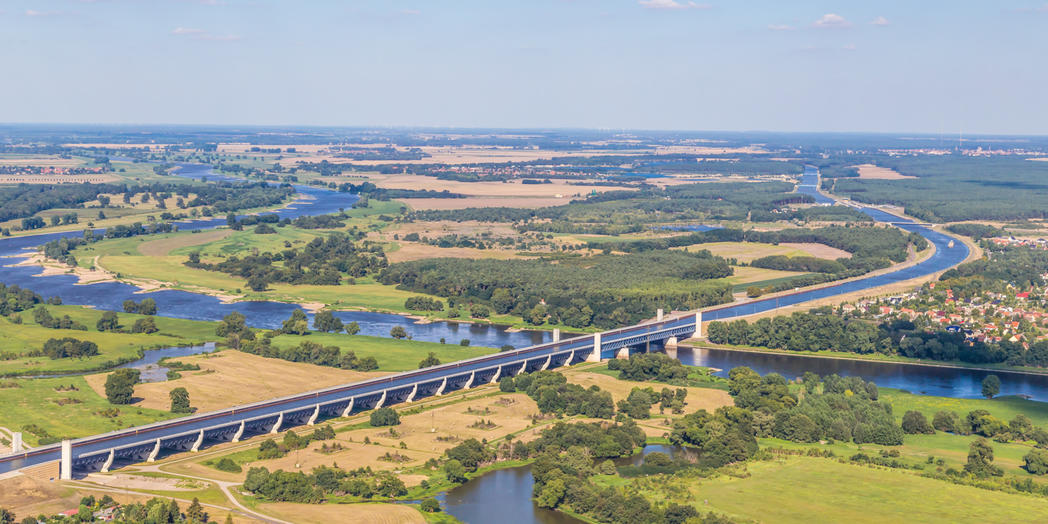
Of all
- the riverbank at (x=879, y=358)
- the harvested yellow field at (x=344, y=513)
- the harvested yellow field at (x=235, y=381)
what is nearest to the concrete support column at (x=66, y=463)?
the harvested yellow field at (x=344, y=513)

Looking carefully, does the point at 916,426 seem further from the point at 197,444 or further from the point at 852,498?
the point at 197,444

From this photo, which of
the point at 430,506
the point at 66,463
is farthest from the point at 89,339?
the point at 430,506

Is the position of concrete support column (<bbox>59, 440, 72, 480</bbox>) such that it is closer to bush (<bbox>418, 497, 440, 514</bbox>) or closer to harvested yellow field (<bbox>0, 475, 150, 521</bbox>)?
harvested yellow field (<bbox>0, 475, 150, 521</bbox>)

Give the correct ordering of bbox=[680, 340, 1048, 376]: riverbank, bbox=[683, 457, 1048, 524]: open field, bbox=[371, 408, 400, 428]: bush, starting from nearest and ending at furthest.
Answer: bbox=[683, 457, 1048, 524]: open field → bbox=[371, 408, 400, 428]: bush → bbox=[680, 340, 1048, 376]: riverbank

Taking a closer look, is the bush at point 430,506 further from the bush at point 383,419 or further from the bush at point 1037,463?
the bush at point 1037,463

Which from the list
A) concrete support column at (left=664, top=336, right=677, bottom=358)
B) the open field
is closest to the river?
concrete support column at (left=664, top=336, right=677, bottom=358)

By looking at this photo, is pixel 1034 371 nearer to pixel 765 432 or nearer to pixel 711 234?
pixel 765 432
